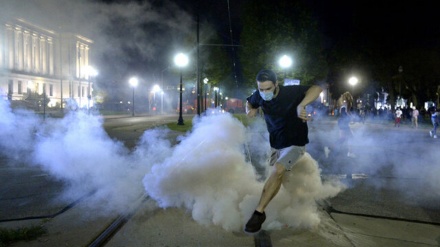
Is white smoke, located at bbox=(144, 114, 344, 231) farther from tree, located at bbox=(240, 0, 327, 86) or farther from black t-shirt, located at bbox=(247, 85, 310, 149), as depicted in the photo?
tree, located at bbox=(240, 0, 327, 86)

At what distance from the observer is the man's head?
461 cm

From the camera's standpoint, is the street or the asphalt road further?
the asphalt road

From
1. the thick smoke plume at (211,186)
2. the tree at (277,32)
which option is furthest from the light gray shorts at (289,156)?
the tree at (277,32)

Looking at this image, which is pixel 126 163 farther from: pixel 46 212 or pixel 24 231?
pixel 24 231

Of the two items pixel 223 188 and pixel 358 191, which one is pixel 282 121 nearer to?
pixel 223 188

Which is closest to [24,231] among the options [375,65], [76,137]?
[76,137]

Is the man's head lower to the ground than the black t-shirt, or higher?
higher

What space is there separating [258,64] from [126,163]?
36481 mm

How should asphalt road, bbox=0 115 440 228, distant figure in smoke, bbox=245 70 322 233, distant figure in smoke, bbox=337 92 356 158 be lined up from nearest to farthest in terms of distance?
distant figure in smoke, bbox=245 70 322 233, asphalt road, bbox=0 115 440 228, distant figure in smoke, bbox=337 92 356 158

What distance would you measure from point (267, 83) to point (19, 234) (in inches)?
131

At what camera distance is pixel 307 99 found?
15.1 ft

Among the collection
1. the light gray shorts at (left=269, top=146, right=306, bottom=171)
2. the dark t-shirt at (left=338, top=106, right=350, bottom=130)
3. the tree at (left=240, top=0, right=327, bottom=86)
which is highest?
the tree at (left=240, top=0, right=327, bottom=86)

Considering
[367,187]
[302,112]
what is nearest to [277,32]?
[367,187]

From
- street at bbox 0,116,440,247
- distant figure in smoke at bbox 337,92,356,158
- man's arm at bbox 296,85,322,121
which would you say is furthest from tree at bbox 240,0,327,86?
man's arm at bbox 296,85,322,121
